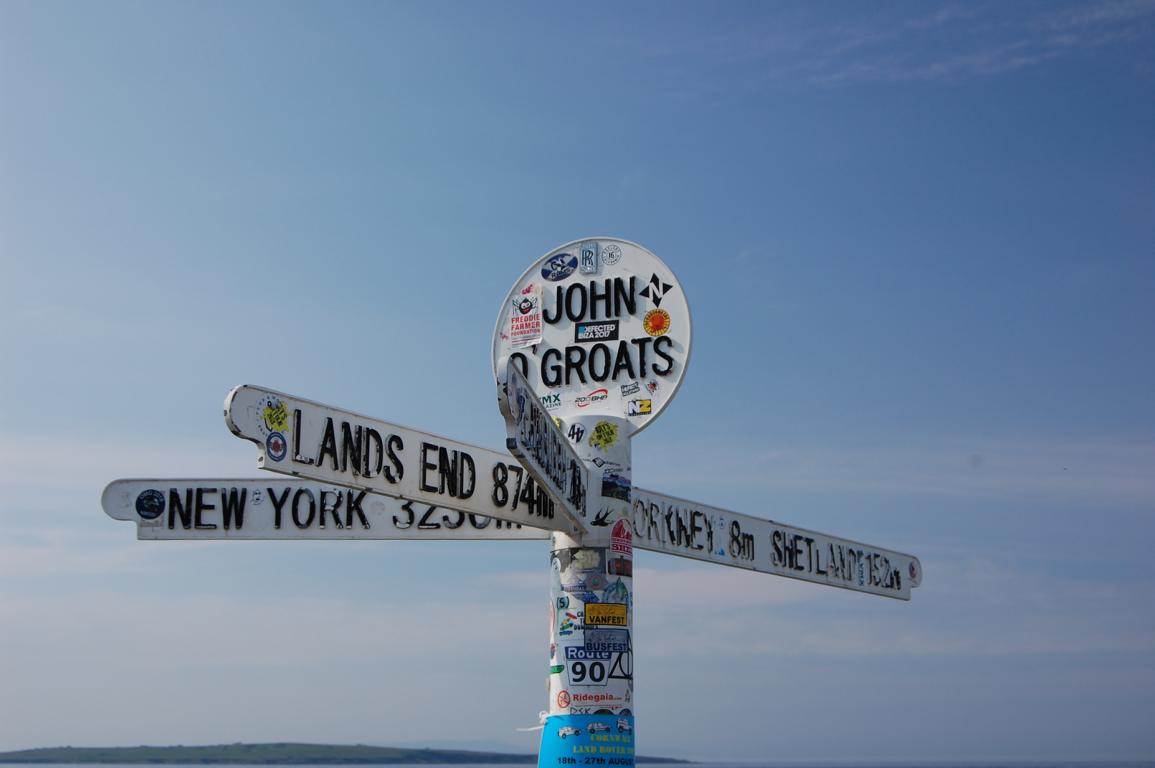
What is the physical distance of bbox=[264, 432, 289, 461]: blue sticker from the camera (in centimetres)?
1056

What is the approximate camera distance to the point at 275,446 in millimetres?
10641

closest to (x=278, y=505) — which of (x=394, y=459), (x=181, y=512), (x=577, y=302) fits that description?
(x=181, y=512)

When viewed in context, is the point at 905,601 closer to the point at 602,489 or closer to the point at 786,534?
the point at 786,534

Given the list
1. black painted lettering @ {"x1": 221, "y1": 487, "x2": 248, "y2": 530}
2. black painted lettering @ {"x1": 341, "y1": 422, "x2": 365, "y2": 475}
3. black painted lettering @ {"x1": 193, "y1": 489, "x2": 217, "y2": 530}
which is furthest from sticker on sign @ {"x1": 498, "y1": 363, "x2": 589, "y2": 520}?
black painted lettering @ {"x1": 193, "y1": 489, "x2": 217, "y2": 530}

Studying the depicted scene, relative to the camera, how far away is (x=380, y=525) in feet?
49.3

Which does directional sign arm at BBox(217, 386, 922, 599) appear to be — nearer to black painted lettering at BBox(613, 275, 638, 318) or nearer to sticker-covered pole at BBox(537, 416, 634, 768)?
sticker-covered pole at BBox(537, 416, 634, 768)

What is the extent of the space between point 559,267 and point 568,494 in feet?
12.0

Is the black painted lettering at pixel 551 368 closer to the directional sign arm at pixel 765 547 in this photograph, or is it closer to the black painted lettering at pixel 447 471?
the directional sign arm at pixel 765 547

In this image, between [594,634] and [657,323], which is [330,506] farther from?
[657,323]

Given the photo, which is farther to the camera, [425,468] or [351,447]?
[425,468]

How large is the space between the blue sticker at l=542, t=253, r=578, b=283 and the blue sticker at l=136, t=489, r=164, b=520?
517 cm

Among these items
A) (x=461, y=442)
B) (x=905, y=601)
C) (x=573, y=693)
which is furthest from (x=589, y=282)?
(x=905, y=601)

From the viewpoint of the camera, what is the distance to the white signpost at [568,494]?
1281 cm

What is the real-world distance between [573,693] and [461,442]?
11.1 ft
